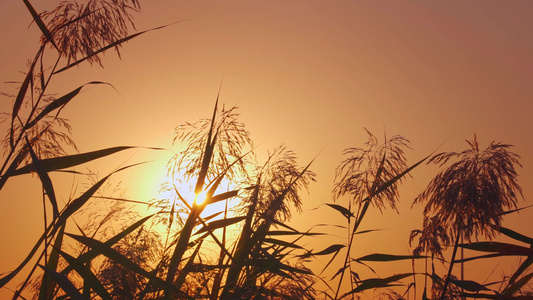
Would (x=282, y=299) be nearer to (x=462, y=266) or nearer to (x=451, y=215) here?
(x=451, y=215)

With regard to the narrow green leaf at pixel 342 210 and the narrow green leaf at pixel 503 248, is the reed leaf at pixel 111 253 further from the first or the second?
the narrow green leaf at pixel 503 248

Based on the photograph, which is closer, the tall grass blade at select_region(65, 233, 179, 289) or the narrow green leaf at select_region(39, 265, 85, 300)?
the narrow green leaf at select_region(39, 265, 85, 300)

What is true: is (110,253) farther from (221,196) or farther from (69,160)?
(221,196)

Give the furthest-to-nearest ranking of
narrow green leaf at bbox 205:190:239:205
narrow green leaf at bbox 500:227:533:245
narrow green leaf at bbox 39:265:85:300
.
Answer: narrow green leaf at bbox 500:227:533:245 → narrow green leaf at bbox 205:190:239:205 → narrow green leaf at bbox 39:265:85:300

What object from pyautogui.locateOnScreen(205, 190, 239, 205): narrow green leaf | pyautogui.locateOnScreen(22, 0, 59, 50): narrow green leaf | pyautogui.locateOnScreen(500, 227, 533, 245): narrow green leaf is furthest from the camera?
pyautogui.locateOnScreen(500, 227, 533, 245): narrow green leaf

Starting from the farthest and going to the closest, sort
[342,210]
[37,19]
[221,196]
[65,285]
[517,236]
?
1. [342,210]
2. [517,236]
3. [221,196]
4. [37,19]
5. [65,285]

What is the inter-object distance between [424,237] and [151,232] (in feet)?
5.04

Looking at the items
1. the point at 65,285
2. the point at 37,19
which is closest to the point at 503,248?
the point at 65,285

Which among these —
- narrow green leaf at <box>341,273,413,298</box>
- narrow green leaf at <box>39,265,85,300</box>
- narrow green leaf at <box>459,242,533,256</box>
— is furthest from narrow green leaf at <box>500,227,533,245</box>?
narrow green leaf at <box>39,265,85,300</box>

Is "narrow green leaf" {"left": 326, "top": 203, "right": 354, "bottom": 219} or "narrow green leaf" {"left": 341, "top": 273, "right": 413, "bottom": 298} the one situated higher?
"narrow green leaf" {"left": 326, "top": 203, "right": 354, "bottom": 219}

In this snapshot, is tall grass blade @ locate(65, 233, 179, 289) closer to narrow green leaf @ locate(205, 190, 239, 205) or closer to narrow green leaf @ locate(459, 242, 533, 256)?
narrow green leaf @ locate(205, 190, 239, 205)

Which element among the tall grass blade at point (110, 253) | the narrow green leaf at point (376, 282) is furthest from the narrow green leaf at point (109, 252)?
the narrow green leaf at point (376, 282)

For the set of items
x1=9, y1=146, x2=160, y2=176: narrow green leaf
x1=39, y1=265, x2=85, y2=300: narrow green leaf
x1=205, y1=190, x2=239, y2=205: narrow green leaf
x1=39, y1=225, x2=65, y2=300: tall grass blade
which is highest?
x1=9, y1=146, x2=160, y2=176: narrow green leaf

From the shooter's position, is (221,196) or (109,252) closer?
(109,252)
